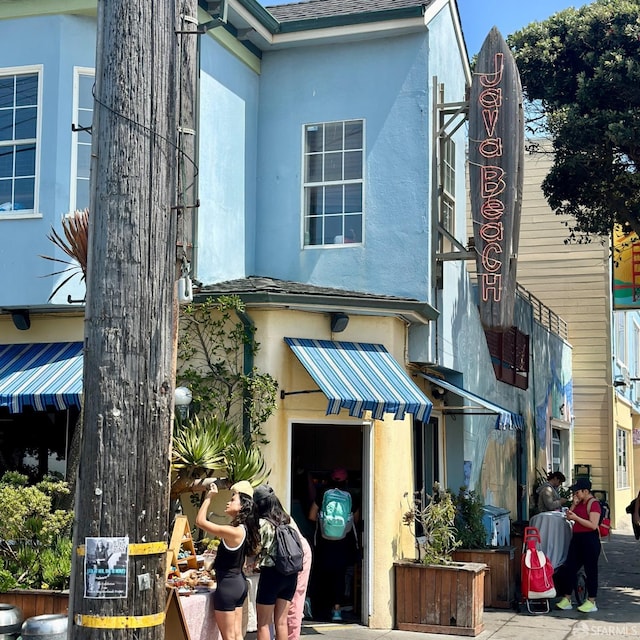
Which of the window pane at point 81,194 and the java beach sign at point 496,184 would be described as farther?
the java beach sign at point 496,184

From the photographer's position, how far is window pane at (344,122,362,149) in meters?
12.9

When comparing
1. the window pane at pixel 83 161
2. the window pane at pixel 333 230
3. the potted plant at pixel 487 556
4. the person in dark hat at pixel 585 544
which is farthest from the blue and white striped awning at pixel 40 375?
the person in dark hat at pixel 585 544

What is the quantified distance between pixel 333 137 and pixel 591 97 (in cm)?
546

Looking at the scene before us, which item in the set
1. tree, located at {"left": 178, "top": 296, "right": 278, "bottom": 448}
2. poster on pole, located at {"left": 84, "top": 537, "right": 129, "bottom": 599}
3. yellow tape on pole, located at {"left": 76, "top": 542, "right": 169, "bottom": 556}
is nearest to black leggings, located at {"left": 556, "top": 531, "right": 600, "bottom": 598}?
tree, located at {"left": 178, "top": 296, "right": 278, "bottom": 448}

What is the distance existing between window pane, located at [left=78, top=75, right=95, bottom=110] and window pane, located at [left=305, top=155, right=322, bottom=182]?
326 centimetres

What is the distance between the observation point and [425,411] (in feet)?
35.3

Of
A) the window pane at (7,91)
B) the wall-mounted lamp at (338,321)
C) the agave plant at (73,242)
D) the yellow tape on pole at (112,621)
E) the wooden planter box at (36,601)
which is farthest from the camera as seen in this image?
the wall-mounted lamp at (338,321)

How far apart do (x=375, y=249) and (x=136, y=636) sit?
8.69m

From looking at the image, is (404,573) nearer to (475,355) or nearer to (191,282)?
(475,355)

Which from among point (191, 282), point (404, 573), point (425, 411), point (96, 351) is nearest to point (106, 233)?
point (96, 351)

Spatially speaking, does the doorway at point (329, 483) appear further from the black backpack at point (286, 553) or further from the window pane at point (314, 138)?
the window pane at point (314, 138)

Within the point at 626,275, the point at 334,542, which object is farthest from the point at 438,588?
the point at 626,275

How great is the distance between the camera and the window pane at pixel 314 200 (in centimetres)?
1310

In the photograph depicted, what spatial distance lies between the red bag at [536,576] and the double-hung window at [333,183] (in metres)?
4.61
